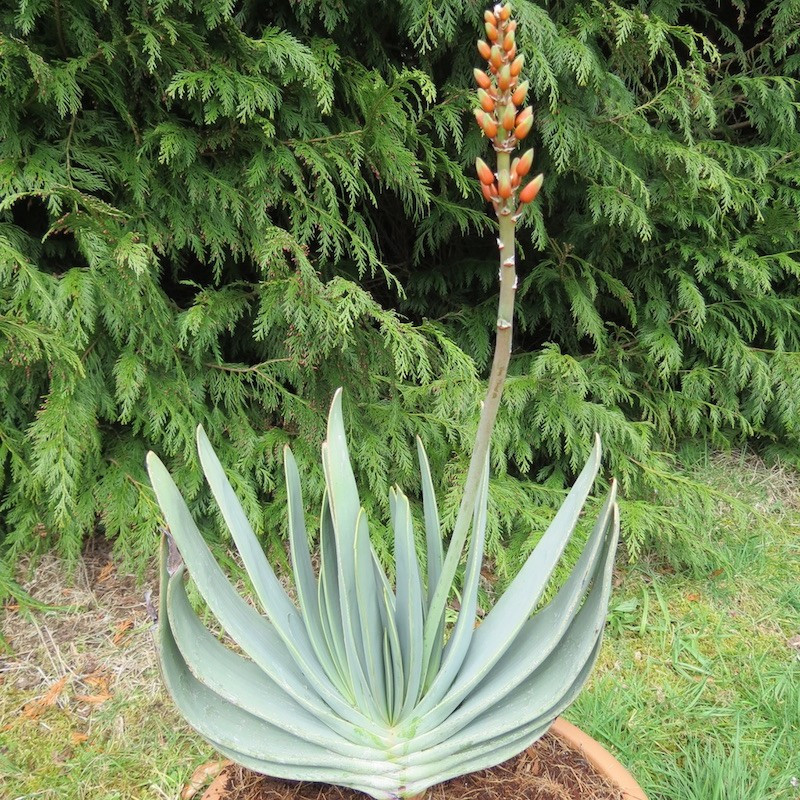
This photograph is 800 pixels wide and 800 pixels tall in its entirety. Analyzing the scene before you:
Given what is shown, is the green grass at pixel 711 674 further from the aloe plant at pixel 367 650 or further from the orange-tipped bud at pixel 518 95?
the orange-tipped bud at pixel 518 95

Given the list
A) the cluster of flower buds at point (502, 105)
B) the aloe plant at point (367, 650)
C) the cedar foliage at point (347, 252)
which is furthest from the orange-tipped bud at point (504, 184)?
the cedar foliage at point (347, 252)

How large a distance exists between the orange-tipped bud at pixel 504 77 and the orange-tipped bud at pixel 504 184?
3.5 inches

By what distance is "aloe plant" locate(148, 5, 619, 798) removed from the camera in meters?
0.99

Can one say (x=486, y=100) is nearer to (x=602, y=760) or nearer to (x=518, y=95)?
(x=518, y=95)

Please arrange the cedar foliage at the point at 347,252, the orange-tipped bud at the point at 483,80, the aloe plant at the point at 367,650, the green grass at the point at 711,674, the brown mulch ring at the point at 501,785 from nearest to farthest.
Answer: the orange-tipped bud at the point at 483,80
the aloe plant at the point at 367,650
the brown mulch ring at the point at 501,785
the green grass at the point at 711,674
the cedar foliage at the point at 347,252

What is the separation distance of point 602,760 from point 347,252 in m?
1.96

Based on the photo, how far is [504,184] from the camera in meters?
0.67

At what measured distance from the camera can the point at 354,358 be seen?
2.51 m

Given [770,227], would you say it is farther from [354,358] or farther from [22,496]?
[22,496]

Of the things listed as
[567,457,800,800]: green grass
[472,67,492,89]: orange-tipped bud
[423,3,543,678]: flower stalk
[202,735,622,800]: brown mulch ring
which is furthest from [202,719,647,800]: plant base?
[472,67,492,89]: orange-tipped bud

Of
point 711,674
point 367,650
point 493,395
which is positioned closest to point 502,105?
point 493,395

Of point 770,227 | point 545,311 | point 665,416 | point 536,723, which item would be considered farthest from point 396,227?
point 536,723

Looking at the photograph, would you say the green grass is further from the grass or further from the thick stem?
the thick stem

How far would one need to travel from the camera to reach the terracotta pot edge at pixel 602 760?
1214 millimetres
